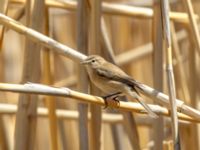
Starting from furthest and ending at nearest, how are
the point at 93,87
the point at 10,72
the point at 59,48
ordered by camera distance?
the point at 10,72 < the point at 93,87 < the point at 59,48

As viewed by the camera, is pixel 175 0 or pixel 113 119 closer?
pixel 113 119

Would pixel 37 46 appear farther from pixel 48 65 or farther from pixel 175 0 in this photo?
pixel 175 0

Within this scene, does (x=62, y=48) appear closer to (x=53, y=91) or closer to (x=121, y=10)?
(x=53, y=91)

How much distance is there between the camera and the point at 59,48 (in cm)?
177

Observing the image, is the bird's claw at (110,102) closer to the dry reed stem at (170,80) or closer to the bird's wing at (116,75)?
the bird's wing at (116,75)

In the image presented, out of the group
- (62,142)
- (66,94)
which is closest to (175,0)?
(62,142)

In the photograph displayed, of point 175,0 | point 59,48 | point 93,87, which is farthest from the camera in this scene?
point 175,0

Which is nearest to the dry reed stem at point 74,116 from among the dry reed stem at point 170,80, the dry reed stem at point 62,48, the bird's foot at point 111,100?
the bird's foot at point 111,100

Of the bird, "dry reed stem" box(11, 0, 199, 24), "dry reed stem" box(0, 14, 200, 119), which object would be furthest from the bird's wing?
"dry reed stem" box(11, 0, 199, 24)

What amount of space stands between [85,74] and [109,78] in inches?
5.0

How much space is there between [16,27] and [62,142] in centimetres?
123

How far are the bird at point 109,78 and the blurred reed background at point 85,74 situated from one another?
4cm

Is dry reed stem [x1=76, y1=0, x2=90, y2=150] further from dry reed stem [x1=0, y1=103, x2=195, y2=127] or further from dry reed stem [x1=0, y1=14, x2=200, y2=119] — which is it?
dry reed stem [x1=0, y1=103, x2=195, y2=127]

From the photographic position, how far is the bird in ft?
6.66
